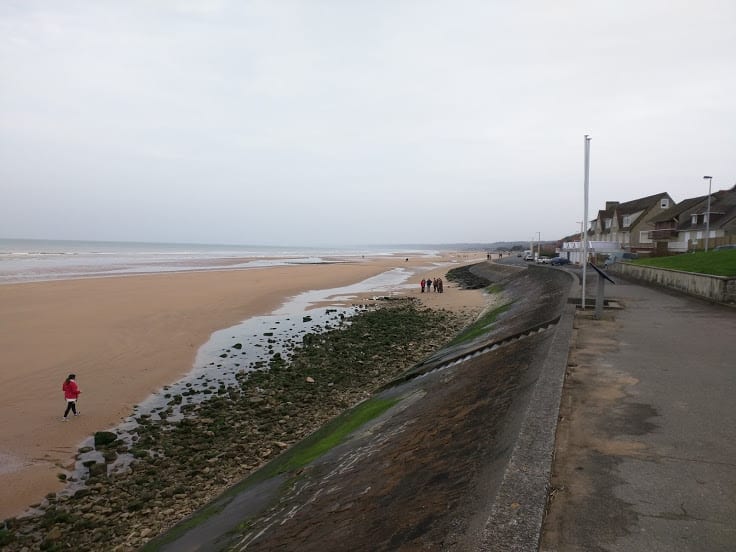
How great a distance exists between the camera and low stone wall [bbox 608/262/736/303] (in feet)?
50.3

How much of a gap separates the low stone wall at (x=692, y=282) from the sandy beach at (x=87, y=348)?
9896 mm

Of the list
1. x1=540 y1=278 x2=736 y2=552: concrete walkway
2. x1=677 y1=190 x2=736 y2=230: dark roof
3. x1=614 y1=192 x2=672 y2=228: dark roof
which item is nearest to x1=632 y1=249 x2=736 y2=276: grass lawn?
x1=540 y1=278 x2=736 y2=552: concrete walkway

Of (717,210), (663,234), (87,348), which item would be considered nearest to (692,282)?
(87,348)

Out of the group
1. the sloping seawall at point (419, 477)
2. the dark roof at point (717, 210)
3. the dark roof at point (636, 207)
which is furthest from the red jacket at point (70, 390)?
the dark roof at point (636, 207)

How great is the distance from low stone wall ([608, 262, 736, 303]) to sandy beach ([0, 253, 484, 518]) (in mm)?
9896

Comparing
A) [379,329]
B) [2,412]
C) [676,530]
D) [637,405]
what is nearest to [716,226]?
[379,329]

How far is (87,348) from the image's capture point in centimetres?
1805

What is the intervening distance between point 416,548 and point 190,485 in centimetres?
621

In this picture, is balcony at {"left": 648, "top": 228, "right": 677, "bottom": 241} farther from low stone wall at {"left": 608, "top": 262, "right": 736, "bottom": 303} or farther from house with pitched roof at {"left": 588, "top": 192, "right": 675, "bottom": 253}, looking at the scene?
low stone wall at {"left": 608, "top": 262, "right": 736, "bottom": 303}

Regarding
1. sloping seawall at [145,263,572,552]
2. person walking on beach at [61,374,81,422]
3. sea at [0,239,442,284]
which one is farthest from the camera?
sea at [0,239,442,284]

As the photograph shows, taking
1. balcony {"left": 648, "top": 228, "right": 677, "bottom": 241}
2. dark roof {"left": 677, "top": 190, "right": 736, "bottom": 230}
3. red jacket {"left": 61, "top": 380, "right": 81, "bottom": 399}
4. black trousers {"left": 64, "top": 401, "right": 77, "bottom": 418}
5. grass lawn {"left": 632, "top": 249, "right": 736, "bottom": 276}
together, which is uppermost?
dark roof {"left": 677, "top": 190, "right": 736, "bottom": 230}

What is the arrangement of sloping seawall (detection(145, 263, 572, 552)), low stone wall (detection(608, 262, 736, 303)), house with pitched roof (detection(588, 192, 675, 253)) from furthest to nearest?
house with pitched roof (detection(588, 192, 675, 253)) → low stone wall (detection(608, 262, 736, 303)) → sloping seawall (detection(145, 263, 572, 552))

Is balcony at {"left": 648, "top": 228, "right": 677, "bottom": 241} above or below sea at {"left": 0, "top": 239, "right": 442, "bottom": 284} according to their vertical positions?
above

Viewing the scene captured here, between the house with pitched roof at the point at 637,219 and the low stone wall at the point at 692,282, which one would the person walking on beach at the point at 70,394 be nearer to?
the low stone wall at the point at 692,282
